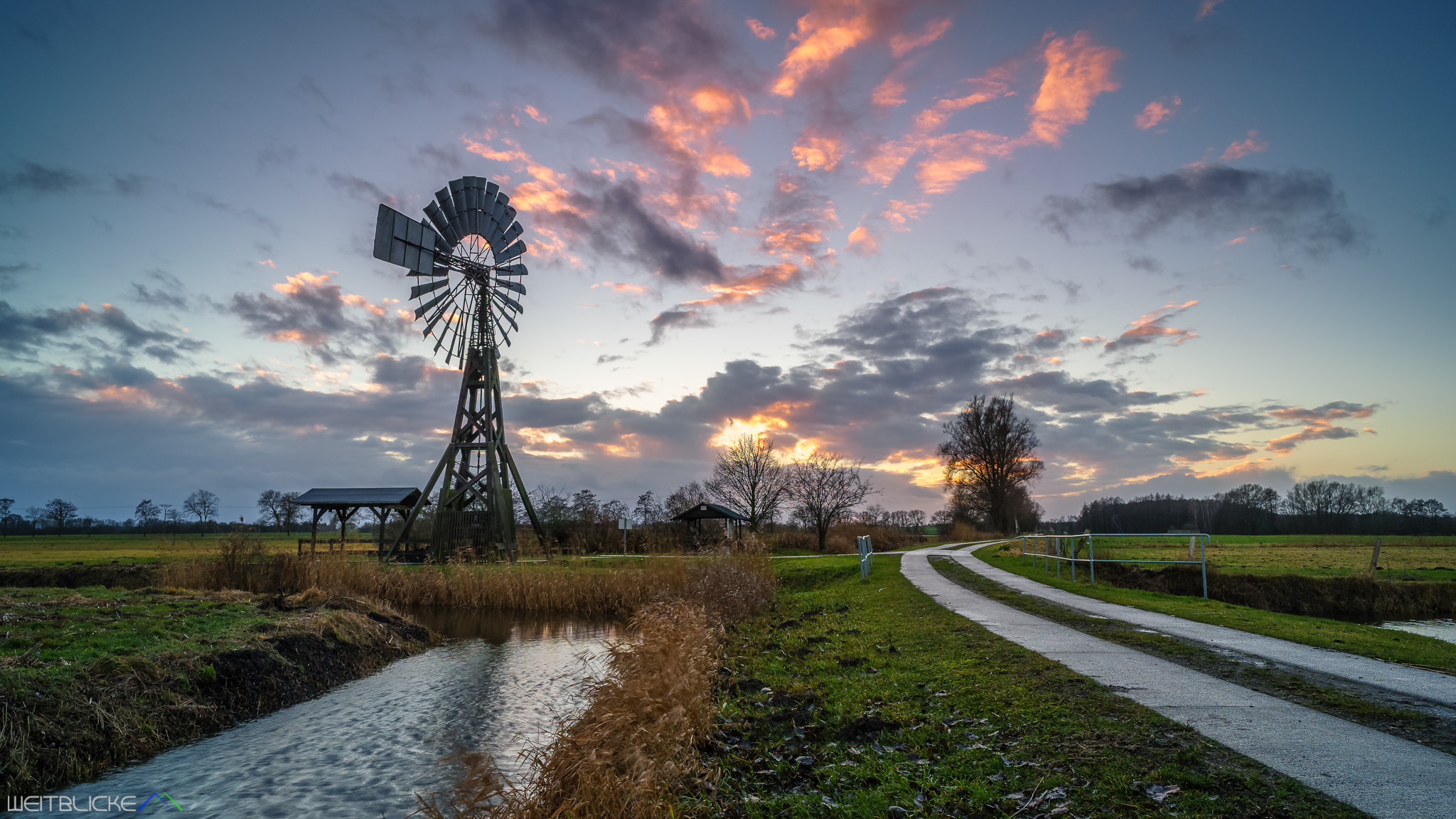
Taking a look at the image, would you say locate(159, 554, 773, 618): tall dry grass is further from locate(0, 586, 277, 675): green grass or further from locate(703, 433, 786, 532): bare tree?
locate(703, 433, 786, 532): bare tree

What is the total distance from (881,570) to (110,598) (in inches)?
871

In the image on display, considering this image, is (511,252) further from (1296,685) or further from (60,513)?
(60,513)

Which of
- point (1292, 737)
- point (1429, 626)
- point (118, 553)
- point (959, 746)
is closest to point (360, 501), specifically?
point (118, 553)

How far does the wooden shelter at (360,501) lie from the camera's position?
130ft

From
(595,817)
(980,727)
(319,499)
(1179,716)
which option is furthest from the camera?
(319,499)

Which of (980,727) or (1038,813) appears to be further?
(980,727)

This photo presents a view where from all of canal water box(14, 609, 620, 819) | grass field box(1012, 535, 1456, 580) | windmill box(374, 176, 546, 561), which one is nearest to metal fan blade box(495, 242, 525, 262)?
windmill box(374, 176, 546, 561)

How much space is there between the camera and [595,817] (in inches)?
209

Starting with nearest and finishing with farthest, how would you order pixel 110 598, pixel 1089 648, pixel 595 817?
1. pixel 595 817
2. pixel 1089 648
3. pixel 110 598

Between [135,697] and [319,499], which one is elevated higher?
[319,499]

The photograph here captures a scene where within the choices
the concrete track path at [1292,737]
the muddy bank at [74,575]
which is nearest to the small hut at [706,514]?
the muddy bank at [74,575]

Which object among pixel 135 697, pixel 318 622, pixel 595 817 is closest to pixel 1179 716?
pixel 595 817

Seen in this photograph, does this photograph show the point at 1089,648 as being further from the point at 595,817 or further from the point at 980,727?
the point at 595,817

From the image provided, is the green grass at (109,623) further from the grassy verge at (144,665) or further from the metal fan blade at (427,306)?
the metal fan blade at (427,306)
